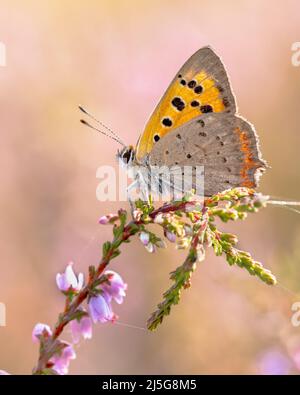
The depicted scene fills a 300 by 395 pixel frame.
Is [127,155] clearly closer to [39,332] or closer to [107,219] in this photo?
[107,219]

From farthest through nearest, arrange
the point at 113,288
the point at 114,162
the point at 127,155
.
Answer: the point at 114,162
the point at 127,155
the point at 113,288

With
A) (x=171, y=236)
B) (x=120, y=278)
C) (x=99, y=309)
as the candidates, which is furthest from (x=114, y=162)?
(x=99, y=309)

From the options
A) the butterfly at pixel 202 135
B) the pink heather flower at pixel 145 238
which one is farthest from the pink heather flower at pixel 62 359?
the butterfly at pixel 202 135

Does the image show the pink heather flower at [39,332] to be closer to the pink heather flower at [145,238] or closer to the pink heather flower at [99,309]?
the pink heather flower at [99,309]

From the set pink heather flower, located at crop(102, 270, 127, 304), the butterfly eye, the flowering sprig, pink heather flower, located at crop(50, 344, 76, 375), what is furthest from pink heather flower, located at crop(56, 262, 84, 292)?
the butterfly eye
